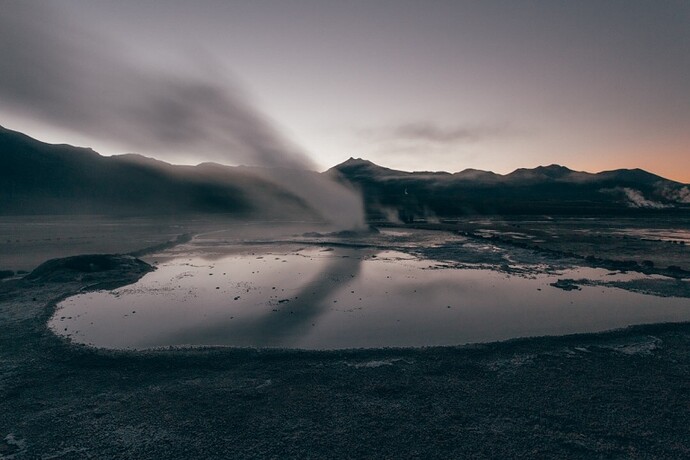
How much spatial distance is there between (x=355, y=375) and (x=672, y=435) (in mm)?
6400

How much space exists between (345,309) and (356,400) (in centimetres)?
760

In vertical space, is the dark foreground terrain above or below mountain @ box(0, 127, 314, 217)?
below

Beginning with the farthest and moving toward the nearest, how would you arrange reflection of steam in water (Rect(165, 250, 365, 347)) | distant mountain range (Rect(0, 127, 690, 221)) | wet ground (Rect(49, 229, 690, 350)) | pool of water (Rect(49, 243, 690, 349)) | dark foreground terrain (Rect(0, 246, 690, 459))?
distant mountain range (Rect(0, 127, 690, 221)) → wet ground (Rect(49, 229, 690, 350)) → pool of water (Rect(49, 243, 690, 349)) → reflection of steam in water (Rect(165, 250, 365, 347)) → dark foreground terrain (Rect(0, 246, 690, 459))

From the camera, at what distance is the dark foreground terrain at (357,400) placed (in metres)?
7.48

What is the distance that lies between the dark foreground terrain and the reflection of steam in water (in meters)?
1.26

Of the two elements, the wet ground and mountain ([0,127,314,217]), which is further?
mountain ([0,127,314,217])

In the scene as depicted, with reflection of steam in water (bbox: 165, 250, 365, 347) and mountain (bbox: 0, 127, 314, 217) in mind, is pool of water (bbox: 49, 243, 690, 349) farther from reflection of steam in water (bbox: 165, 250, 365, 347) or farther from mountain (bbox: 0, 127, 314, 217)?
mountain (bbox: 0, 127, 314, 217)

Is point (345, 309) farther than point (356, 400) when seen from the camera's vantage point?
Yes

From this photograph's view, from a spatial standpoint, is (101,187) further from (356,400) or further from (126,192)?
(356,400)

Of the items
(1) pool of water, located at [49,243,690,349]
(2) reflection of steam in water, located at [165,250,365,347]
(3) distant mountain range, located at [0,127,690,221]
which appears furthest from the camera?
(3) distant mountain range, located at [0,127,690,221]

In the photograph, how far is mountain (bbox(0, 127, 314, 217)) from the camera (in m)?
141

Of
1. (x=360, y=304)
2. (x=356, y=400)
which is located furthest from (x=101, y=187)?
(x=356, y=400)

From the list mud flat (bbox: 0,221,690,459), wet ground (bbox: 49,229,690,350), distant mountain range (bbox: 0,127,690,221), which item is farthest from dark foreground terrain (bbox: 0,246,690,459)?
distant mountain range (bbox: 0,127,690,221)

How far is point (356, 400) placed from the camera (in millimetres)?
9078
